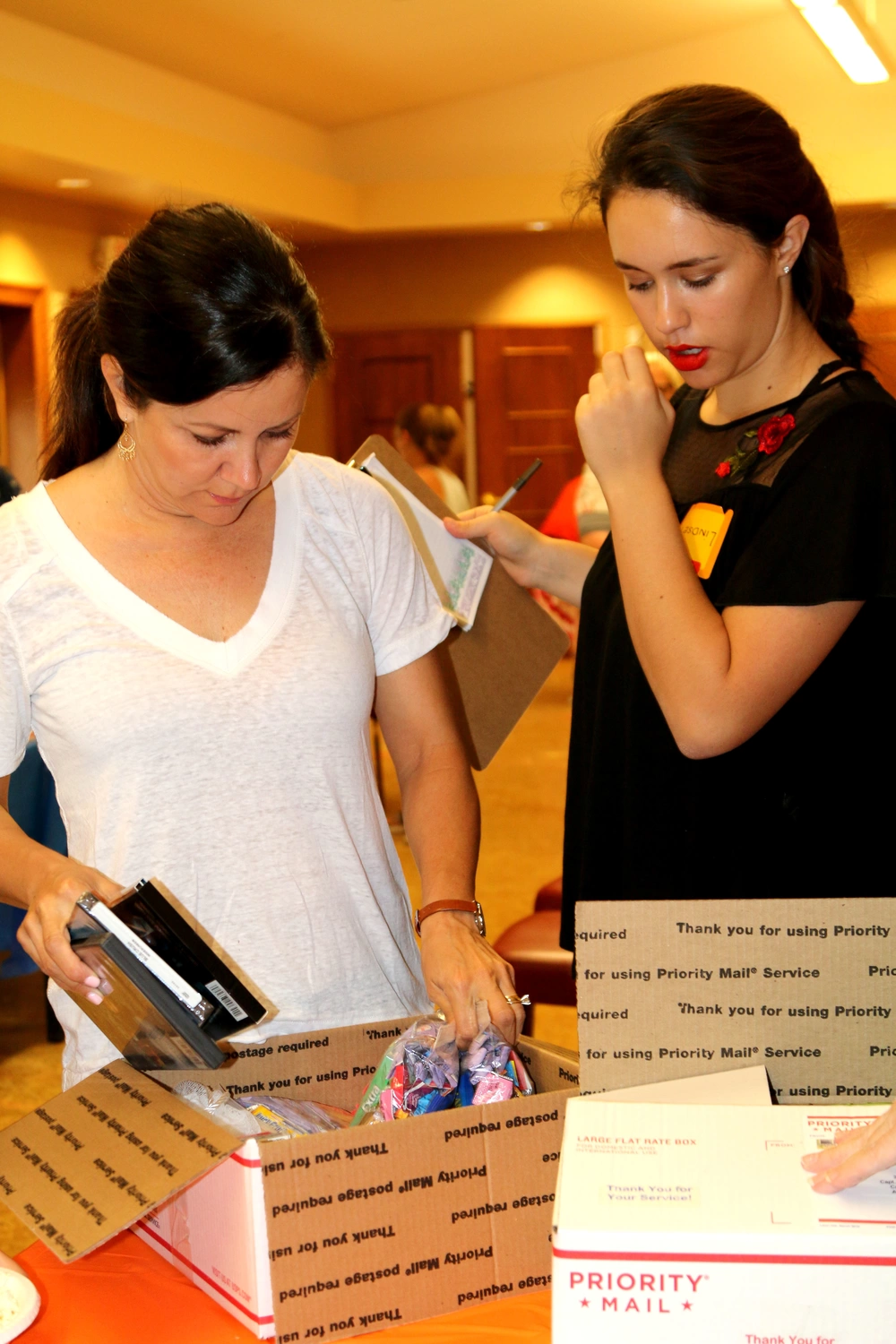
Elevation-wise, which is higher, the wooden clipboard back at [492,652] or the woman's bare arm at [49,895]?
the wooden clipboard back at [492,652]

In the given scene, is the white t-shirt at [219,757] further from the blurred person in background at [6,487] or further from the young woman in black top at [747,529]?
the blurred person in background at [6,487]

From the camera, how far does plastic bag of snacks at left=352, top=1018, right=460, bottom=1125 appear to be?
1083mm

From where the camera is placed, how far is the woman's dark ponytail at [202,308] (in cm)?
125

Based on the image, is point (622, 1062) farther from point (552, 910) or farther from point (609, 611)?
point (552, 910)

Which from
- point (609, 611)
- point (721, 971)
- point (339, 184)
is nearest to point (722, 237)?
point (609, 611)

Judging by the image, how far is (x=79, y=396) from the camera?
1438 millimetres

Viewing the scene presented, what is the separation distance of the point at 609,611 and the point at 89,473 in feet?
1.92

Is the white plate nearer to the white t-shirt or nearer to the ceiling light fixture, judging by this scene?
the white t-shirt

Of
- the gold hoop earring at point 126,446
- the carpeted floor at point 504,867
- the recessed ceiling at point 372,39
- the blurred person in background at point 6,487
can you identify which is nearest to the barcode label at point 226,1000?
the gold hoop earring at point 126,446

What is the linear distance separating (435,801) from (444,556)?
0.41m

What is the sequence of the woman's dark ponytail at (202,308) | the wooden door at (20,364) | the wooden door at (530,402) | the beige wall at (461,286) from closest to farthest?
the woman's dark ponytail at (202,308), the wooden door at (20,364), the beige wall at (461,286), the wooden door at (530,402)

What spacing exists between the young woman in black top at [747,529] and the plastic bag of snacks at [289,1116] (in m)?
0.43

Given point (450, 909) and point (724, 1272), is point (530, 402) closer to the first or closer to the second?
point (450, 909)

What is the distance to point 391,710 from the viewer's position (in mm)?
1535
